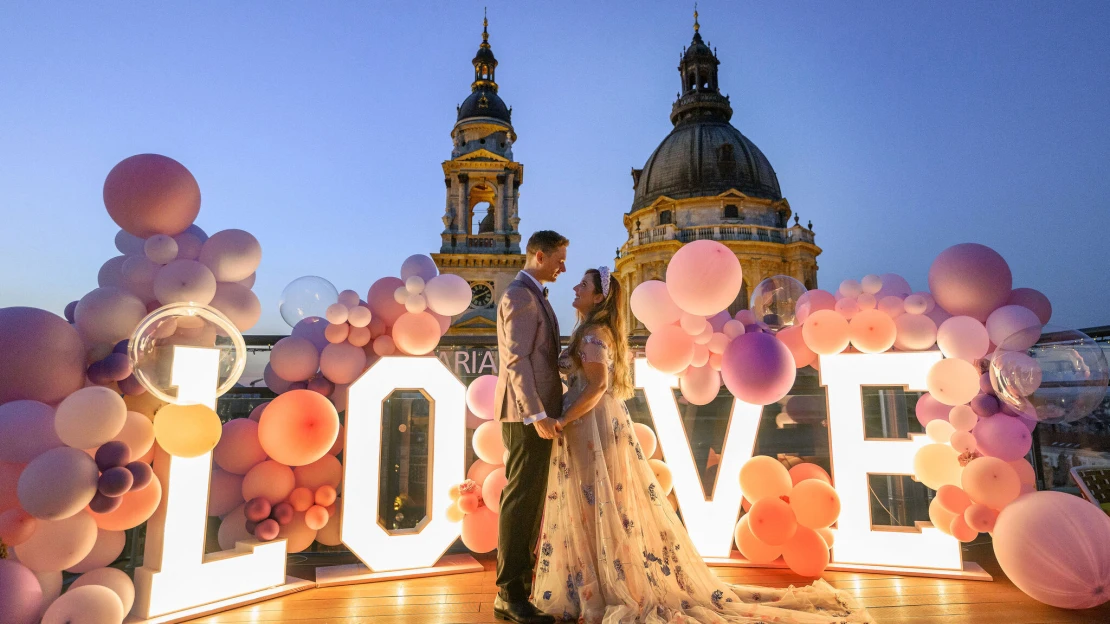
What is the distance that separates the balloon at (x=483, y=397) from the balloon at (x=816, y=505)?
6.28 ft

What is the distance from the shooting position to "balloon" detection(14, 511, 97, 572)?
102 inches

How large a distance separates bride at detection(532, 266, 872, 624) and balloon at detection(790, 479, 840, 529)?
2.15 ft

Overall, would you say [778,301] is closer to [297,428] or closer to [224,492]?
[297,428]

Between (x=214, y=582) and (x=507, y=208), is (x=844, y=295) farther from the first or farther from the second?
(x=507, y=208)

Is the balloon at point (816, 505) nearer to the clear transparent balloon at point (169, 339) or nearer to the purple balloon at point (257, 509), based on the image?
the purple balloon at point (257, 509)

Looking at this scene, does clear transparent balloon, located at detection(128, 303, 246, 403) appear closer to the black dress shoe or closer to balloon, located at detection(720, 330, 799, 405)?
the black dress shoe

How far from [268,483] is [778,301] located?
15.5ft

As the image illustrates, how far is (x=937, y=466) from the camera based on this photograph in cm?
382

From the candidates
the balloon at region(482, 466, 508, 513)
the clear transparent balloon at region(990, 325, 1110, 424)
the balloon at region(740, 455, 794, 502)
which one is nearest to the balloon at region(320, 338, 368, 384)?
the balloon at region(482, 466, 508, 513)

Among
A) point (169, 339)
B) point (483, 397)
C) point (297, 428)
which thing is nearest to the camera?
point (169, 339)

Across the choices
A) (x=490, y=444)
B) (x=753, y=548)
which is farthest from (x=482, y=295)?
(x=753, y=548)

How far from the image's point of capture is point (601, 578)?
285 centimetres

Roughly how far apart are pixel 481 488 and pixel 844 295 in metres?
3.21

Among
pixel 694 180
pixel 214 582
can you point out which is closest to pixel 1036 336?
pixel 214 582
